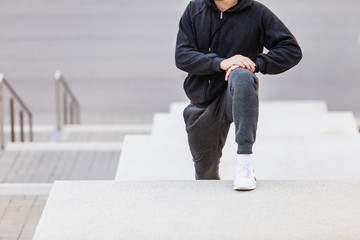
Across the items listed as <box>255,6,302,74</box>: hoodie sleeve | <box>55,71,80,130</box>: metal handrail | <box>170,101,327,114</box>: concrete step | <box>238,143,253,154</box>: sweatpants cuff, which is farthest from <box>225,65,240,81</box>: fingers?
<box>55,71,80,130</box>: metal handrail

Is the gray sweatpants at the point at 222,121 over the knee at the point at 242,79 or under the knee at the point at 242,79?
under

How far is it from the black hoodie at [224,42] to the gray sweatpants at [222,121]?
93 millimetres

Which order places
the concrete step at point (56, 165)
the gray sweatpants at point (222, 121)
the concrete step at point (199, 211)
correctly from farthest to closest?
the concrete step at point (56, 165) → the gray sweatpants at point (222, 121) → the concrete step at point (199, 211)

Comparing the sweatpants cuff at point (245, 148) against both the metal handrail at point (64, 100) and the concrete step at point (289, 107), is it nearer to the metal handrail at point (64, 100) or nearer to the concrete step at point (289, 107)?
the concrete step at point (289, 107)

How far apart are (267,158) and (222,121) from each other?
1.19m

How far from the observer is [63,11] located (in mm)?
12070

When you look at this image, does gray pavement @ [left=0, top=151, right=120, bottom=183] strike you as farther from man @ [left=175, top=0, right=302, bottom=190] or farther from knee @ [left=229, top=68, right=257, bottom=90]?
knee @ [left=229, top=68, right=257, bottom=90]

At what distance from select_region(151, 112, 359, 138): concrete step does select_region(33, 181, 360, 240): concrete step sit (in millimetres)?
3047

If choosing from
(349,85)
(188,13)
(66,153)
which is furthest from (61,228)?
(349,85)

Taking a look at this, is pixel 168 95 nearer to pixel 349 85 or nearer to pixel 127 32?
pixel 127 32

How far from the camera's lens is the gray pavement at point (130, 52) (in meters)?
11.2

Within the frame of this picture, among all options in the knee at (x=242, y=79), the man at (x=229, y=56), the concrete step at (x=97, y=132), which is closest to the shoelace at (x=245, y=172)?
the man at (x=229, y=56)

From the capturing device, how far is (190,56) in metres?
3.43

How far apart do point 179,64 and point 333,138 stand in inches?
79.6
